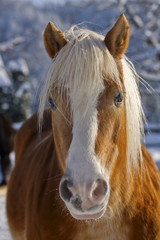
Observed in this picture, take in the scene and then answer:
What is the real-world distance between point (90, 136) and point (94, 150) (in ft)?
0.25

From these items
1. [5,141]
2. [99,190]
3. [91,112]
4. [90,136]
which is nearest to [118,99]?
[91,112]

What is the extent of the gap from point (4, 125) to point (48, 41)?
5626 mm

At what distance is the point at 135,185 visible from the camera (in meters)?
2.01

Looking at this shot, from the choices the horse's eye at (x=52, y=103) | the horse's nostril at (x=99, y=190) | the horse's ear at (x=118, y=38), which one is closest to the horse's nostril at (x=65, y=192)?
the horse's nostril at (x=99, y=190)

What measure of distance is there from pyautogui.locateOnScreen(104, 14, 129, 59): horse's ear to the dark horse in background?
5.71 meters

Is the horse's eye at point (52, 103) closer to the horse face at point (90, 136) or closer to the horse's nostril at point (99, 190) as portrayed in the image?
the horse face at point (90, 136)

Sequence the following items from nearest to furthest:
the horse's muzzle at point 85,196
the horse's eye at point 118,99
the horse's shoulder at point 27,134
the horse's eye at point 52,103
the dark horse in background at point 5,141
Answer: the horse's muzzle at point 85,196 → the horse's eye at point 118,99 → the horse's eye at point 52,103 → the horse's shoulder at point 27,134 → the dark horse in background at point 5,141

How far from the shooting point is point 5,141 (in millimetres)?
7418

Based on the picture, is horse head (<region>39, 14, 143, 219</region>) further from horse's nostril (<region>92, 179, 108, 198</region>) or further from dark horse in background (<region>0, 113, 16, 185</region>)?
dark horse in background (<region>0, 113, 16, 185</region>)

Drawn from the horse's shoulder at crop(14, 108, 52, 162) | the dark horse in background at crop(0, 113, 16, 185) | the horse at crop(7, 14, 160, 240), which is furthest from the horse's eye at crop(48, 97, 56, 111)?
the dark horse in background at crop(0, 113, 16, 185)

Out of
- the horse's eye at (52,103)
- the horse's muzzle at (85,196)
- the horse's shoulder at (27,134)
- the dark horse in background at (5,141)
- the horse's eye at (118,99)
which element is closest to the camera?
the horse's muzzle at (85,196)

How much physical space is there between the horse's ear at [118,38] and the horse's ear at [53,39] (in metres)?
0.29

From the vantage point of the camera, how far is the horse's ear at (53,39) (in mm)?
1937

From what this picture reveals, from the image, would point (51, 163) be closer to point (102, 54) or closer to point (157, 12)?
point (102, 54)
